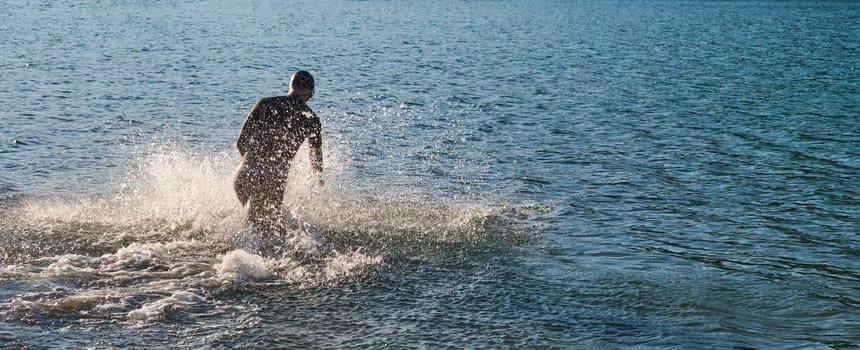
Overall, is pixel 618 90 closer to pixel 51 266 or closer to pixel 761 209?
pixel 761 209

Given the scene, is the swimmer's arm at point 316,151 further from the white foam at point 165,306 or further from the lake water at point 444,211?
the white foam at point 165,306

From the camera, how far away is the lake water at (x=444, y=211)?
7926mm

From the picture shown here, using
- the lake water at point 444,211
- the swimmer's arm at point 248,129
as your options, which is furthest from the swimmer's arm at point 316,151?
the lake water at point 444,211

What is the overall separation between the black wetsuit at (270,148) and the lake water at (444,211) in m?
0.46

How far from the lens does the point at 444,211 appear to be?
38.7 feet

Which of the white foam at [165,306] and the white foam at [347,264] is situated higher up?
the white foam at [165,306]

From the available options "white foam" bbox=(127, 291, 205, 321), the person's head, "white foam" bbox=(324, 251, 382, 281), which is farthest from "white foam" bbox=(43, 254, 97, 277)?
the person's head

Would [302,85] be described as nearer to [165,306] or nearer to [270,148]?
[270,148]

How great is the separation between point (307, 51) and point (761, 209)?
2615 cm

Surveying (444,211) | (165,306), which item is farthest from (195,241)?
(444,211)

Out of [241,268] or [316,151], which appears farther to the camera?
[316,151]

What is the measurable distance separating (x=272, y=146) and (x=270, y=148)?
0.03 m

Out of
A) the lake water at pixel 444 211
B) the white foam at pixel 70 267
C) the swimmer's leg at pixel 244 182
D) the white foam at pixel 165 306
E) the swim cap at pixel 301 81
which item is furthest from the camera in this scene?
the swimmer's leg at pixel 244 182

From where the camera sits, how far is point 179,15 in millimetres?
53031
